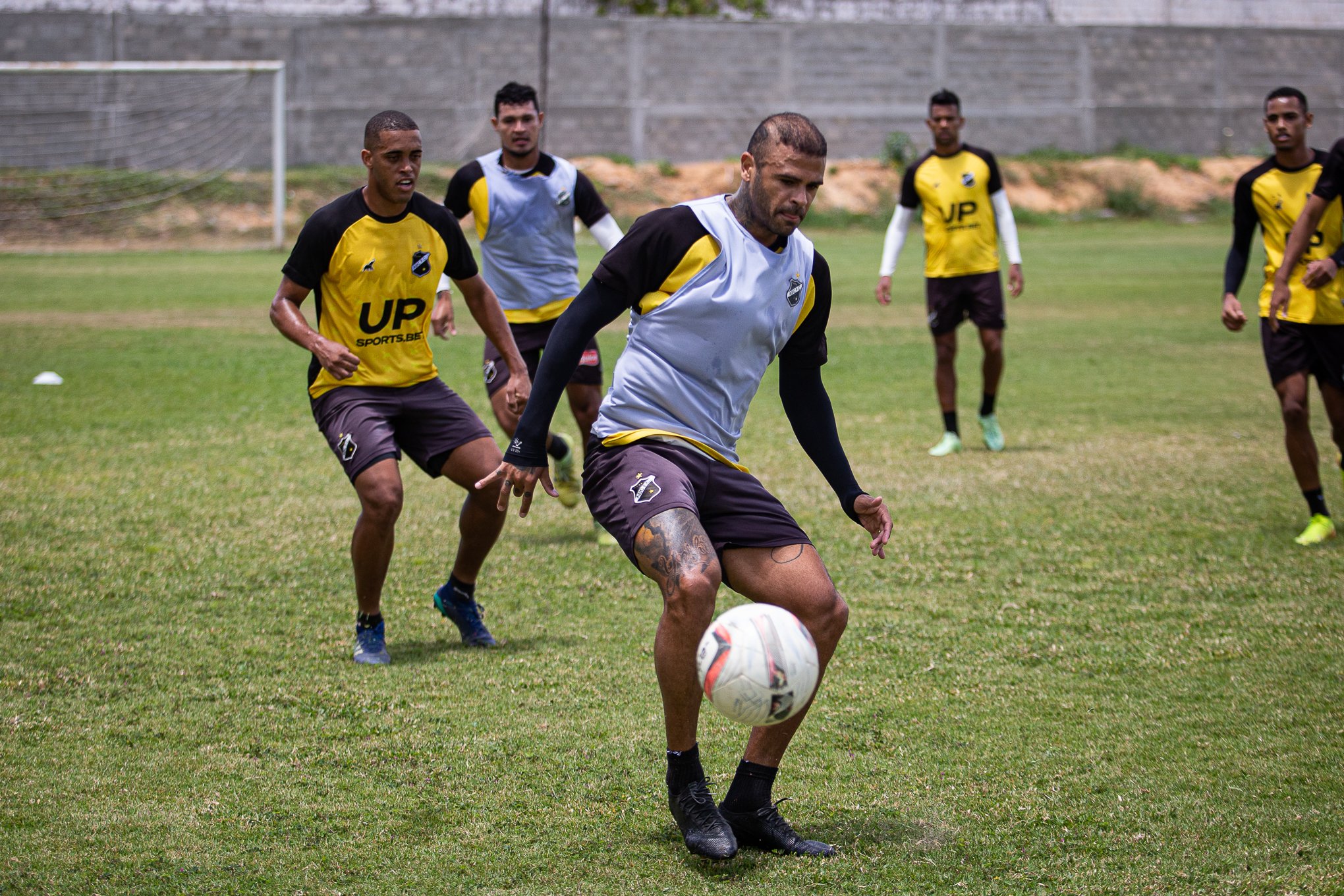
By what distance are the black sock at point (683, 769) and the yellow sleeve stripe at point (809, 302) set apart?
1459 mm

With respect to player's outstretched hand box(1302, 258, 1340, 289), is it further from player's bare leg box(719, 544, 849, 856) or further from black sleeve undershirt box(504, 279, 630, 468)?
black sleeve undershirt box(504, 279, 630, 468)

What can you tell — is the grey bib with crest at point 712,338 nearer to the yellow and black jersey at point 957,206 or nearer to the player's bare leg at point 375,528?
the player's bare leg at point 375,528

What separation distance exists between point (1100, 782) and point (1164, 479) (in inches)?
225

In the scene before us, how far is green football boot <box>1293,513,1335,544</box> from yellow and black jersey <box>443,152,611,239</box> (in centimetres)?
471

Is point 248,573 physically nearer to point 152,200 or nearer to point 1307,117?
point 1307,117

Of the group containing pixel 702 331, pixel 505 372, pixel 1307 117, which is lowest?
pixel 505 372

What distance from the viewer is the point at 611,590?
7094 millimetres

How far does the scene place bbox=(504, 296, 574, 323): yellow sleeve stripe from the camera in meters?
8.51

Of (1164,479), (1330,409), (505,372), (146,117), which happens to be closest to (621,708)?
(505,372)

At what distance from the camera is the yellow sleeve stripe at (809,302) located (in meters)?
4.48

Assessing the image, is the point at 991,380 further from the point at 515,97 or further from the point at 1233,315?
the point at 515,97

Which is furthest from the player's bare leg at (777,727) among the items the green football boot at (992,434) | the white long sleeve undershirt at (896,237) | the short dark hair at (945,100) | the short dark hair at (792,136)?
the short dark hair at (945,100)

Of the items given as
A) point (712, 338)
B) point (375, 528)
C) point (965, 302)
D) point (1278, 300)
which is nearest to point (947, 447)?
point (965, 302)

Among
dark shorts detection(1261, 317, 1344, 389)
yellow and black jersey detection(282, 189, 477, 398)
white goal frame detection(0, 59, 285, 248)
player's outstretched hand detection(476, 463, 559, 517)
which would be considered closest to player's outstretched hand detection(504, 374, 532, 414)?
yellow and black jersey detection(282, 189, 477, 398)
